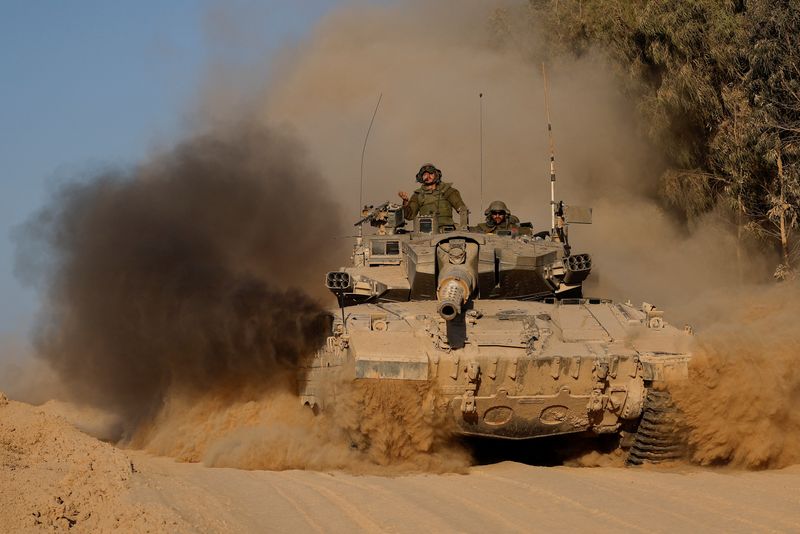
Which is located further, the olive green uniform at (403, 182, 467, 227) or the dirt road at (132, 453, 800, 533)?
the olive green uniform at (403, 182, 467, 227)

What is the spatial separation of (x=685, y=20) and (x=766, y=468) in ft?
64.4

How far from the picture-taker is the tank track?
1337 cm

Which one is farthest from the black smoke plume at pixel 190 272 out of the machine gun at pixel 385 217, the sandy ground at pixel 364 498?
the sandy ground at pixel 364 498

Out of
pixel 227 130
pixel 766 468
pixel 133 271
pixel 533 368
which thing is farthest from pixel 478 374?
pixel 227 130

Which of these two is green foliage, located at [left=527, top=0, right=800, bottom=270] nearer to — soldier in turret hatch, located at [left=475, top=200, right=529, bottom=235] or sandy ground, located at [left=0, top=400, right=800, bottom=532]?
soldier in turret hatch, located at [left=475, top=200, right=529, bottom=235]

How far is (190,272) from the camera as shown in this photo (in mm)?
19109

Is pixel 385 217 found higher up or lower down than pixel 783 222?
lower down

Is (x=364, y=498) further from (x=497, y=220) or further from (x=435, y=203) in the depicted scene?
(x=435, y=203)

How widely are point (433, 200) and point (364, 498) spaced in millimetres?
8607

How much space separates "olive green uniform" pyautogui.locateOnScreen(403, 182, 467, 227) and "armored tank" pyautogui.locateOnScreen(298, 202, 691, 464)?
3717mm

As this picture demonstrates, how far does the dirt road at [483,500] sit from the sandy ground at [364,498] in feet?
0.04

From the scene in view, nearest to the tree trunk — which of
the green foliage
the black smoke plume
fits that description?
the green foliage

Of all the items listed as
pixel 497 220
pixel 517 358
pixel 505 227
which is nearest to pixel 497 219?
pixel 497 220

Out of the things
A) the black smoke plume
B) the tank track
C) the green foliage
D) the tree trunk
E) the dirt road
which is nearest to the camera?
the dirt road
